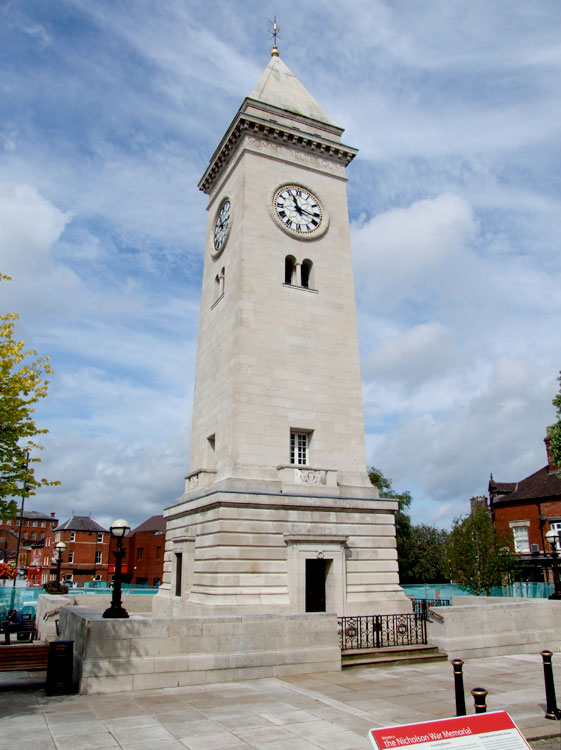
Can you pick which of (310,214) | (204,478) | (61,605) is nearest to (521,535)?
(310,214)

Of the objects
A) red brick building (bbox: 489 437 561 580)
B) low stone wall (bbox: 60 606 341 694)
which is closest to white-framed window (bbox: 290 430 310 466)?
low stone wall (bbox: 60 606 341 694)

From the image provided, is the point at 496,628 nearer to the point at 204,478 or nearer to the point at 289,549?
the point at 289,549

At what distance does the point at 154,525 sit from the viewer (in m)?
87.4

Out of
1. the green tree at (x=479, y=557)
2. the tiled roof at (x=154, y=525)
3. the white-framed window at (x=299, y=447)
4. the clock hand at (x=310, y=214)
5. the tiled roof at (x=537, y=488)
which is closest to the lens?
the white-framed window at (x=299, y=447)

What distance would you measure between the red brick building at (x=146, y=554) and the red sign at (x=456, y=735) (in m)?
75.1

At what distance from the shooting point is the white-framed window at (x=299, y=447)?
2431 cm

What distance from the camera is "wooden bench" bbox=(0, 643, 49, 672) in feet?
56.9

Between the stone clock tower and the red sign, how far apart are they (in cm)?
1480

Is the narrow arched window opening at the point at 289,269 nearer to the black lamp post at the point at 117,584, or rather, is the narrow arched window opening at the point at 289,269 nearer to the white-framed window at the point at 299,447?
the white-framed window at the point at 299,447

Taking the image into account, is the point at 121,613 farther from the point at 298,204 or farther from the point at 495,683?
the point at 298,204

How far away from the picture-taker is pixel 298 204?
1100 inches

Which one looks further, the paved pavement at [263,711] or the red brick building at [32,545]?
the red brick building at [32,545]

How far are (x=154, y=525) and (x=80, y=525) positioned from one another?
12561 mm

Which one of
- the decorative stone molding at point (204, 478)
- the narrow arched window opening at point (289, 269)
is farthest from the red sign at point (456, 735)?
the narrow arched window opening at point (289, 269)
